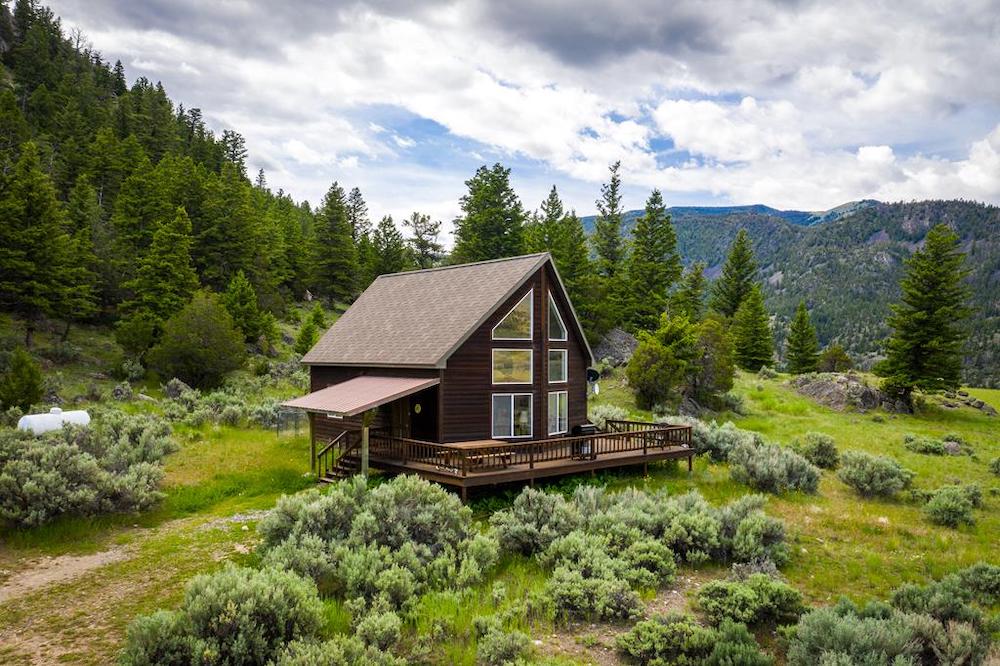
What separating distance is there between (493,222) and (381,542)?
43508 mm

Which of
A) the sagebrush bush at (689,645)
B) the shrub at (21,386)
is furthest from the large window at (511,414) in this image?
the shrub at (21,386)

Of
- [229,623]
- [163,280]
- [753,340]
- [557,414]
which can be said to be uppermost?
[163,280]

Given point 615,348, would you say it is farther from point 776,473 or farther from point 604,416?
point 776,473

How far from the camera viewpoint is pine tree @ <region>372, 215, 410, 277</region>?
60375 millimetres

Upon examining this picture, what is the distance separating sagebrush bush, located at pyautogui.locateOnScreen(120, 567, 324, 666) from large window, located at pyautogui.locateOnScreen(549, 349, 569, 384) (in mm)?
13334

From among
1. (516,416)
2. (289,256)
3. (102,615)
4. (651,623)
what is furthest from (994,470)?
(289,256)

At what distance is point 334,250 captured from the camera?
6000 centimetres

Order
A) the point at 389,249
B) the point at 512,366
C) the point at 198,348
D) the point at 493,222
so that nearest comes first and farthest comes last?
the point at 512,366 < the point at 198,348 < the point at 493,222 < the point at 389,249

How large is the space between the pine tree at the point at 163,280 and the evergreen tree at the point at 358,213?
36758 millimetres

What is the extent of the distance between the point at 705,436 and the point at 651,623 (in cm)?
1498

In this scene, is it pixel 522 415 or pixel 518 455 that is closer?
pixel 518 455

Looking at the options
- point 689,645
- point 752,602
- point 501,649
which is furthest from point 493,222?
point 501,649

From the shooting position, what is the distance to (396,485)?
1331 centimetres

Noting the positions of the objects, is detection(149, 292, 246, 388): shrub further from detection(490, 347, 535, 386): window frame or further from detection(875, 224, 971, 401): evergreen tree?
detection(875, 224, 971, 401): evergreen tree
